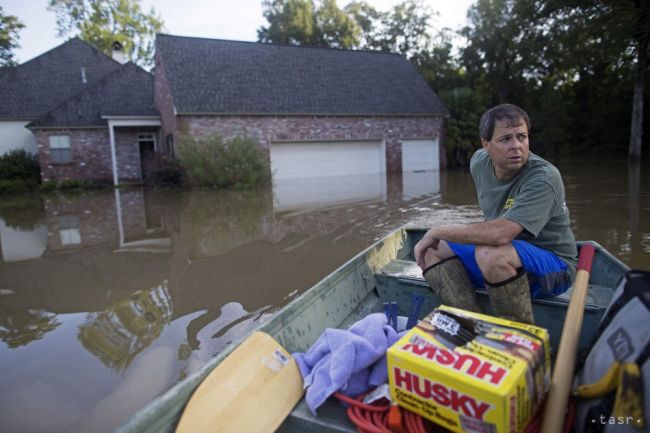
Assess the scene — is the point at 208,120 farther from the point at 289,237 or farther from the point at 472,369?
the point at 472,369

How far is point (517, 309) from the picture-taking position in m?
2.30

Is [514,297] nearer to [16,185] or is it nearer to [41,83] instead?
[16,185]

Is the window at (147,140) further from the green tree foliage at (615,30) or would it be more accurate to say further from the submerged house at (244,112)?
the green tree foliage at (615,30)

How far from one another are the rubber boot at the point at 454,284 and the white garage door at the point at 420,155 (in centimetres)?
1847

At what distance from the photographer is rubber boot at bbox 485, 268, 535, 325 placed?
2277 millimetres

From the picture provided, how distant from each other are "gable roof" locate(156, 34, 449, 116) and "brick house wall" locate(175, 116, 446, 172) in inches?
13.0

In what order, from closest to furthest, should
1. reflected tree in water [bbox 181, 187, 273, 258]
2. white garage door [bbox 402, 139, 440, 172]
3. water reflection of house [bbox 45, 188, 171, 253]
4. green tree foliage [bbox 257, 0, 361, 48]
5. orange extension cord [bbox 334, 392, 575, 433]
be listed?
orange extension cord [bbox 334, 392, 575, 433] < reflected tree in water [bbox 181, 187, 273, 258] < water reflection of house [bbox 45, 188, 171, 253] < white garage door [bbox 402, 139, 440, 172] < green tree foliage [bbox 257, 0, 361, 48]

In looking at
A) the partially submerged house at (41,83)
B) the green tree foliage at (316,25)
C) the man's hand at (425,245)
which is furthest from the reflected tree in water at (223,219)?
the green tree foliage at (316,25)

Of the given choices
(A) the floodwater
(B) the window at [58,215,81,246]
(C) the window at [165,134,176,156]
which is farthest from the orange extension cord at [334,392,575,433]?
(C) the window at [165,134,176,156]

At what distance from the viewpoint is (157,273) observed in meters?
5.24

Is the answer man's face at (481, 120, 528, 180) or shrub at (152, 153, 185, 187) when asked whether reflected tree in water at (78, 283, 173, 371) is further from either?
shrub at (152, 153, 185, 187)

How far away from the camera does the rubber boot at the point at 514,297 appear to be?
7.47 ft

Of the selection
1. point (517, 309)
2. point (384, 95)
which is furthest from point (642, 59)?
point (517, 309)

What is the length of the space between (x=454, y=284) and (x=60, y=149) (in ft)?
66.9
